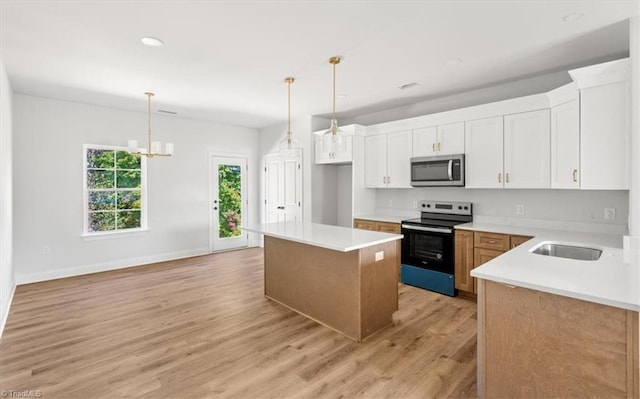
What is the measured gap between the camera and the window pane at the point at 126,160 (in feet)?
17.2

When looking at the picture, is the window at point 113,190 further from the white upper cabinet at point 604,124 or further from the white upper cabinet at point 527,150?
the white upper cabinet at point 604,124

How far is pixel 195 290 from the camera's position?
4.12 m

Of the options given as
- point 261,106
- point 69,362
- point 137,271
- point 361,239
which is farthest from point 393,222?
point 137,271

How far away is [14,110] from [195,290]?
11.6 ft

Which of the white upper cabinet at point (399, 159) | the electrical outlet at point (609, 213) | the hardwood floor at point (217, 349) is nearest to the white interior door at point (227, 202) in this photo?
the hardwood floor at point (217, 349)

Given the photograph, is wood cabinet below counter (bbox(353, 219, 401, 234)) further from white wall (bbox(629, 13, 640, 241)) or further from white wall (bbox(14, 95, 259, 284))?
white wall (bbox(14, 95, 259, 284))

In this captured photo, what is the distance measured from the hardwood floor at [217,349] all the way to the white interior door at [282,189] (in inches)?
88.7

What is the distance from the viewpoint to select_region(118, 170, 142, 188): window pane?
17.3 ft

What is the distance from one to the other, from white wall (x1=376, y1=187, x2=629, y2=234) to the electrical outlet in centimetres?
2

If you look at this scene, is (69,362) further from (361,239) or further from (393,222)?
(393,222)

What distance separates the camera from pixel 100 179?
508 centimetres

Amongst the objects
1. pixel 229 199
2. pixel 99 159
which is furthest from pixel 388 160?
pixel 99 159

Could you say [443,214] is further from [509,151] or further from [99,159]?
[99,159]

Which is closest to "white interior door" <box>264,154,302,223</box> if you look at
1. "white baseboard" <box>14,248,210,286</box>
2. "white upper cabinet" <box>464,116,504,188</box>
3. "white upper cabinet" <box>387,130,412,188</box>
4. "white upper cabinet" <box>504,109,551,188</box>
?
"white baseboard" <box>14,248,210,286</box>
